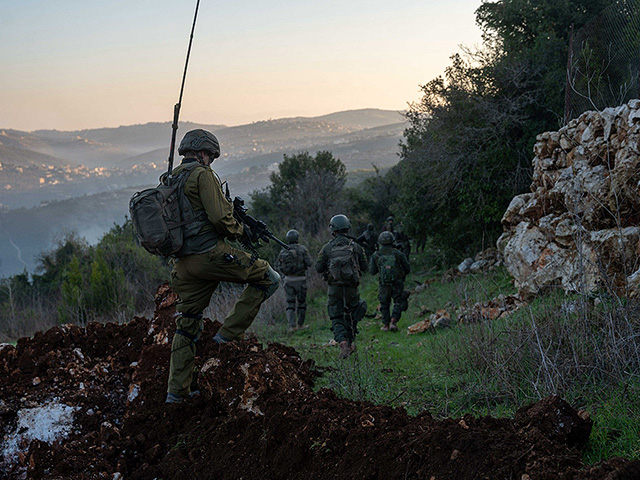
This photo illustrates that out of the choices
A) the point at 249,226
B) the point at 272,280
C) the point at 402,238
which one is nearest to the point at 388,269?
the point at 249,226

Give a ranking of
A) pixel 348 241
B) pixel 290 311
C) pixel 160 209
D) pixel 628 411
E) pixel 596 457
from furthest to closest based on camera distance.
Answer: pixel 290 311, pixel 348 241, pixel 160 209, pixel 628 411, pixel 596 457

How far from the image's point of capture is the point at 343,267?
6754 millimetres

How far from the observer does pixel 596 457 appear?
2.83 meters

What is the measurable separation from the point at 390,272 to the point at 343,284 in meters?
1.82

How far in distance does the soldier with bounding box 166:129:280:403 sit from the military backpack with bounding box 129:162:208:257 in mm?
33

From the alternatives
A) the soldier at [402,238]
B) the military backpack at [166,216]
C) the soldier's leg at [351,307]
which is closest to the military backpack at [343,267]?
the soldier's leg at [351,307]

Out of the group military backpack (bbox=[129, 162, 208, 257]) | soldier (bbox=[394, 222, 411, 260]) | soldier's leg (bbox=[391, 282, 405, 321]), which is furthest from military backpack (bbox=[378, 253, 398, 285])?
soldier (bbox=[394, 222, 411, 260])

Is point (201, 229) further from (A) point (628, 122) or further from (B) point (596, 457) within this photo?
(A) point (628, 122)

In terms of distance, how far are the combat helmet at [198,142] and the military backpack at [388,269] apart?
4770 millimetres

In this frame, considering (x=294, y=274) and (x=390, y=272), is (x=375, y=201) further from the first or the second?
(x=390, y=272)

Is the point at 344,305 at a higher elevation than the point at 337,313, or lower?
higher

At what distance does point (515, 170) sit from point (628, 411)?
43.8 ft

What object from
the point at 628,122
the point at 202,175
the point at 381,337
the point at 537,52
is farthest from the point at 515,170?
the point at 202,175

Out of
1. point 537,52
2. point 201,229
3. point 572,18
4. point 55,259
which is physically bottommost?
point 55,259
